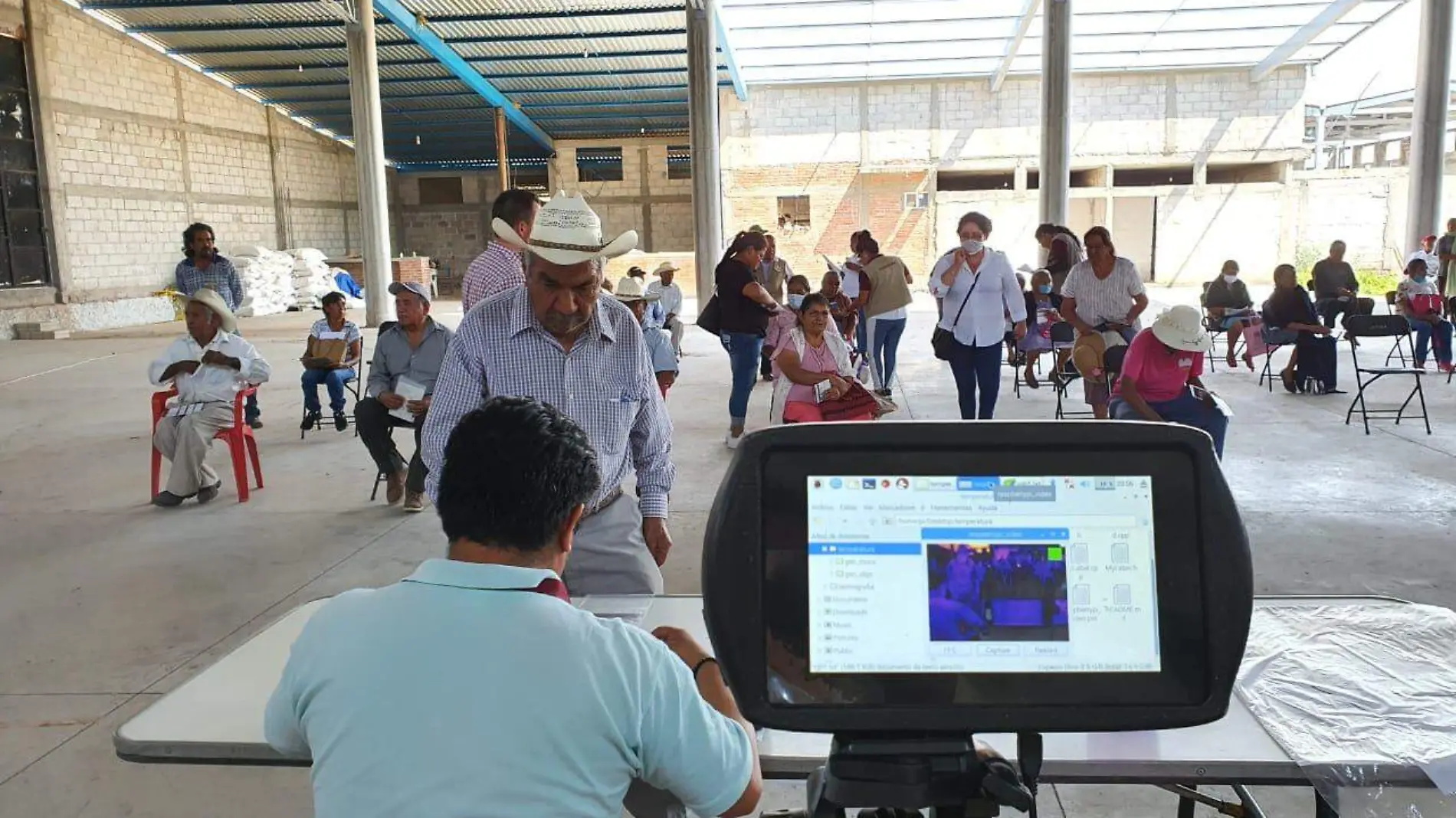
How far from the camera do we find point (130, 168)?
18.0 meters

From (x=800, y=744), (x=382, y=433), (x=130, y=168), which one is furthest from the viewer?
(x=130, y=168)

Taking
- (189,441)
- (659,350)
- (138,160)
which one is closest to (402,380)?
(189,441)

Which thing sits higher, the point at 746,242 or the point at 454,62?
the point at 454,62

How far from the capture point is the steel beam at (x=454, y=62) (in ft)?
54.6

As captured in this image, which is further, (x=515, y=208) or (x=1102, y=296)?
(x=1102, y=296)

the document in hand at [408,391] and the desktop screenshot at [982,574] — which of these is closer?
the desktop screenshot at [982,574]

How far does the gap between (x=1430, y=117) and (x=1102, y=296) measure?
397 inches

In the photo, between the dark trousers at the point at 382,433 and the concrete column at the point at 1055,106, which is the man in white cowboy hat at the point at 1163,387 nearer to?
the dark trousers at the point at 382,433

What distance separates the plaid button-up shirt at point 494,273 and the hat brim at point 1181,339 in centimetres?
265

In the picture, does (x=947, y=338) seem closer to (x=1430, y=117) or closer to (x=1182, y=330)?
(x=1182, y=330)

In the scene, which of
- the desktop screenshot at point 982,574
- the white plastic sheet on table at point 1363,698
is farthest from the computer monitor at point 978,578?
the white plastic sheet on table at point 1363,698

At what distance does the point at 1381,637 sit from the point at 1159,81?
21447mm

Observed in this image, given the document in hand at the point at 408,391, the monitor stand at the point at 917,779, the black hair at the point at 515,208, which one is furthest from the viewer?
the document in hand at the point at 408,391

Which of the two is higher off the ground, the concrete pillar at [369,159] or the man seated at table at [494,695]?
the concrete pillar at [369,159]
